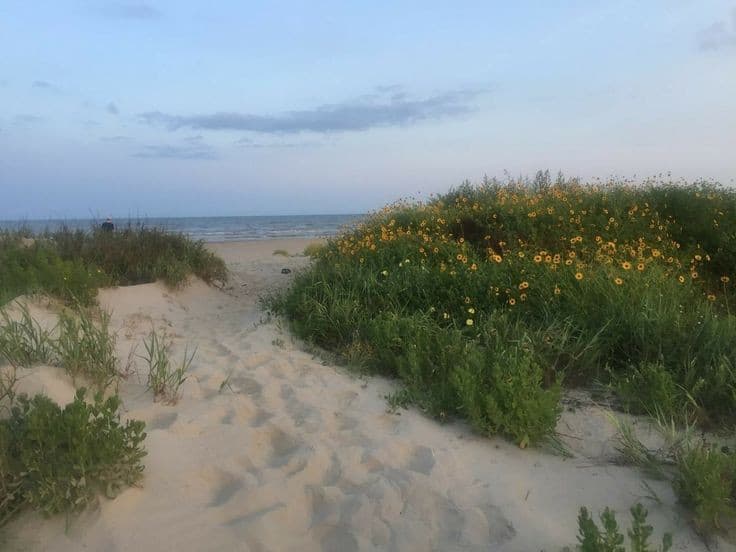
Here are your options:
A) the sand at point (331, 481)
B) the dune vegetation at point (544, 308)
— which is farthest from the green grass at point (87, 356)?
the dune vegetation at point (544, 308)

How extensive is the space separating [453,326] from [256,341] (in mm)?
→ 1726

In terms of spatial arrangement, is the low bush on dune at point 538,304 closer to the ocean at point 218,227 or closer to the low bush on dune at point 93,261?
the low bush on dune at point 93,261

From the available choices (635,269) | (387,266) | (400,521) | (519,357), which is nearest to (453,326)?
(519,357)

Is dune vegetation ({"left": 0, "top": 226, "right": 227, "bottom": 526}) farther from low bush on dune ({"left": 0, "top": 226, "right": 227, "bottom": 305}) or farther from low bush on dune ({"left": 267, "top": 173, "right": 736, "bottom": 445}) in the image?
low bush on dune ({"left": 267, "top": 173, "right": 736, "bottom": 445})

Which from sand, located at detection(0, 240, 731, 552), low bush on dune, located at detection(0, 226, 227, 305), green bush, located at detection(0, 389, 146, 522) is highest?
low bush on dune, located at detection(0, 226, 227, 305)

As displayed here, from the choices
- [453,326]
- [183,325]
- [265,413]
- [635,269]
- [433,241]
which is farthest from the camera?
[433,241]

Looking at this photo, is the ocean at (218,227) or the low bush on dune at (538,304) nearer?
the low bush on dune at (538,304)

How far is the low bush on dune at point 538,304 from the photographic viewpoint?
12.3ft

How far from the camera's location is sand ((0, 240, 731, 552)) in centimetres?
266

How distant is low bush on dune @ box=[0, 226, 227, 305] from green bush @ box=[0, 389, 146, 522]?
3.16 metres

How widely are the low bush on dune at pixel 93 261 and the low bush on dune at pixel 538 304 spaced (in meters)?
1.79

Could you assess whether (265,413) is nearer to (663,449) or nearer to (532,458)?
(532,458)

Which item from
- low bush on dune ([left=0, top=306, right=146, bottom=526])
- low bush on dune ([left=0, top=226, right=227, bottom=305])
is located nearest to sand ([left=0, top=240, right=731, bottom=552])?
low bush on dune ([left=0, top=306, right=146, bottom=526])

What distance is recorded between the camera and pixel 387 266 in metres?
6.57
